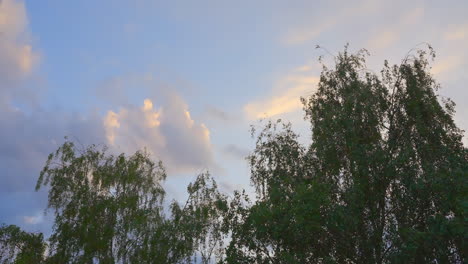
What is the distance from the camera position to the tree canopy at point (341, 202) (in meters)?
15.9

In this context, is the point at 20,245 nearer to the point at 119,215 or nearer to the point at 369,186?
the point at 119,215

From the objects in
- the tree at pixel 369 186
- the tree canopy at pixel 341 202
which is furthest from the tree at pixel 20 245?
the tree at pixel 369 186

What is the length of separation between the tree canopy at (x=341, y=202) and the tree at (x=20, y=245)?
22 cm

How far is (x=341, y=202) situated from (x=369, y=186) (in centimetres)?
138

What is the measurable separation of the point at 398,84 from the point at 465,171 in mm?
5935

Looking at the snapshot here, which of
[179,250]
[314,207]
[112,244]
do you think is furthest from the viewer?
[112,244]

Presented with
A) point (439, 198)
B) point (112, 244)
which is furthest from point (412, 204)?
point (112, 244)

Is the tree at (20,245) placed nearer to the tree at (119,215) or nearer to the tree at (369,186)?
the tree at (119,215)

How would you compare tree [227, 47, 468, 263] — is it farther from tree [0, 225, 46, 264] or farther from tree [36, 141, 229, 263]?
tree [0, 225, 46, 264]

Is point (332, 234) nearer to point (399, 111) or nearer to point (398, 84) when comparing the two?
point (399, 111)

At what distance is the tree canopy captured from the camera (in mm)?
15938

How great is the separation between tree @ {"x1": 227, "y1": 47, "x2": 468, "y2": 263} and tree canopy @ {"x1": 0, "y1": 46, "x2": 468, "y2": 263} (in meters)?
0.05

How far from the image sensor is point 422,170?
17.1 m

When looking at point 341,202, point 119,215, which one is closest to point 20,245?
point 119,215
